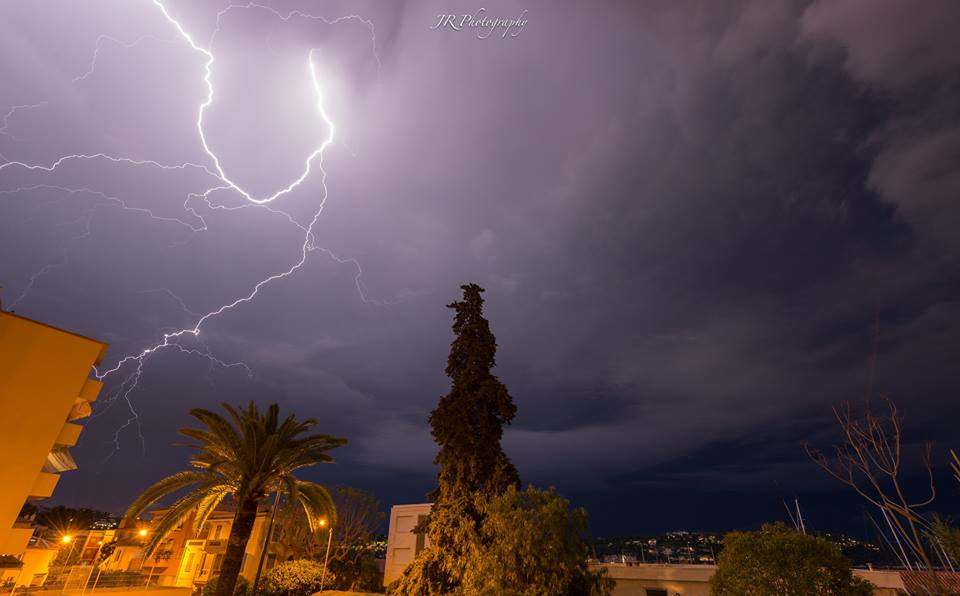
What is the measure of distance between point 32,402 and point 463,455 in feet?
56.8

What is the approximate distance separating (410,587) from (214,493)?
27.8 ft

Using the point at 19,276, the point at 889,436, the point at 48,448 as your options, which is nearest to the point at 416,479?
the point at 19,276

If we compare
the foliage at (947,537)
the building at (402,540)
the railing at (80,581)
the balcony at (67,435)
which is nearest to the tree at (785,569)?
the foliage at (947,537)

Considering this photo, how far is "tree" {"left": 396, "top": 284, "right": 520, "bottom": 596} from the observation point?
1523 centimetres

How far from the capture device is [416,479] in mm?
176625

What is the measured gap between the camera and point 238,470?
1658 cm

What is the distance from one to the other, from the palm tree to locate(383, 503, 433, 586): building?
16.6 meters

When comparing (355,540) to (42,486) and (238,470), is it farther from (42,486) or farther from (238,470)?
(238,470)

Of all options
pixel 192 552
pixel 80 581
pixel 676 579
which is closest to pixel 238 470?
pixel 676 579

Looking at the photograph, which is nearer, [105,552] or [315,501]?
[315,501]

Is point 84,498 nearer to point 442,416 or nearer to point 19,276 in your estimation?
point 19,276

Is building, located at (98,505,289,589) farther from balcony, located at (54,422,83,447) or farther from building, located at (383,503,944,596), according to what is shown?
building, located at (383,503,944,596)

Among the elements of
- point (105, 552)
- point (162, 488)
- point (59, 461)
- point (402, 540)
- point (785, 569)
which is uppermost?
point (59, 461)

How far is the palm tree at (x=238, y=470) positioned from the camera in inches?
616
